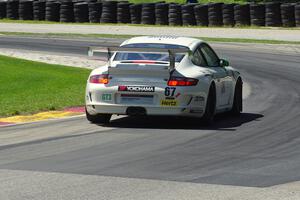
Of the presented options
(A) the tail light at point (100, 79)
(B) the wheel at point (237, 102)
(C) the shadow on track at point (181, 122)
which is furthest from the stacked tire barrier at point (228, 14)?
(A) the tail light at point (100, 79)

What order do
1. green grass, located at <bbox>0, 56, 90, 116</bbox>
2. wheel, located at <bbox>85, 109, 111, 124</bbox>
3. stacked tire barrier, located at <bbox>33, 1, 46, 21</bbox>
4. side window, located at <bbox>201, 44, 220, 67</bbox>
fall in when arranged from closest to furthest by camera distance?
wheel, located at <bbox>85, 109, 111, 124</bbox>, side window, located at <bbox>201, 44, 220, 67</bbox>, green grass, located at <bbox>0, 56, 90, 116</bbox>, stacked tire barrier, located at <bbox>33, 1, 46, 21</bbox>

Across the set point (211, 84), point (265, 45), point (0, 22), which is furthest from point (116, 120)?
point (0, 22)

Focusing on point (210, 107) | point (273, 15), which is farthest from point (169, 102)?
point (273, 15)

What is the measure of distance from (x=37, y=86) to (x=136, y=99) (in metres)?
7.37

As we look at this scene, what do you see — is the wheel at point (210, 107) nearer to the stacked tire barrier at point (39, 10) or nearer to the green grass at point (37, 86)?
the green grass at point (37, 86)

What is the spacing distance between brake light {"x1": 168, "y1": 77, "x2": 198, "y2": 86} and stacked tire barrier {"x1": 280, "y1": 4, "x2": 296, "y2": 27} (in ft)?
95.6

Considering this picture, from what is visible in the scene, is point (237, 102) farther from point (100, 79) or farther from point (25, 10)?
point (25, 10)

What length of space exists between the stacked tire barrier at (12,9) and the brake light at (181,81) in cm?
3611

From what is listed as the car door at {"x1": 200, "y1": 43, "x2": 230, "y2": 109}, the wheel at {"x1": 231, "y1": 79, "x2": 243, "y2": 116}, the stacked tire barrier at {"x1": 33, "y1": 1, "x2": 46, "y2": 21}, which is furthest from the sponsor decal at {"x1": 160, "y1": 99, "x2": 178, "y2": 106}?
the stacked tire barrier at {"x1": 33, "y1": 1, "x2": 46, "y2": 21}

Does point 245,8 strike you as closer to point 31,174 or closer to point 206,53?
point 206,53

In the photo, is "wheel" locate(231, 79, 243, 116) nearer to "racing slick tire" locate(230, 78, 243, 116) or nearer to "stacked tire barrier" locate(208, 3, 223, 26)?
"racing slick tire" locate(230, 78, 243, 116)

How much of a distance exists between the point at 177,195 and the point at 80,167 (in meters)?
1.96

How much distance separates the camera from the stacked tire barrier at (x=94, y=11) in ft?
153

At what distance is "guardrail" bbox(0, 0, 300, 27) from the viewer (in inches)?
1677
